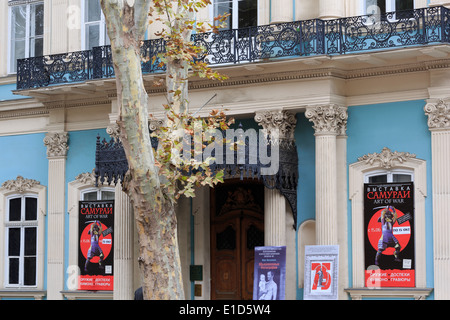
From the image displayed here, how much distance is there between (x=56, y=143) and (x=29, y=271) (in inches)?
108

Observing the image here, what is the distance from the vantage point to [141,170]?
13.4 metres

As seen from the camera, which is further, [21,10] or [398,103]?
[21,10]

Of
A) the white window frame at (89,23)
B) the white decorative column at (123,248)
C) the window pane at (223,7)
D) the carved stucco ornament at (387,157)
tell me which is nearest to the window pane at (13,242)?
the white decorative column at (123,248)

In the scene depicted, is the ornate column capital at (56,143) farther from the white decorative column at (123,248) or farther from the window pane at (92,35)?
the window pane at (92,35)

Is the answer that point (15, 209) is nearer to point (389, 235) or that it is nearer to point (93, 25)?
point (93, 25)

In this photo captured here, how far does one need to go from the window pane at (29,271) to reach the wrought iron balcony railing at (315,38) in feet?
14.4

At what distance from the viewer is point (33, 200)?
2227 cm

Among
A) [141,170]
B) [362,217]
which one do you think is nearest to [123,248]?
[362,217]

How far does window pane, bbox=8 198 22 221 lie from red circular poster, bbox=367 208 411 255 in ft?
26.2

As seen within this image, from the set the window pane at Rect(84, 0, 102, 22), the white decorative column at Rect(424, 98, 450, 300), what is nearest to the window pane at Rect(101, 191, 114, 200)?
the window pane at Rect(84, 0, 102, 22)

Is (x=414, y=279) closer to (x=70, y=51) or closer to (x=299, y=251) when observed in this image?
(x=299, y=251)

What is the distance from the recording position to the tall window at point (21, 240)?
22.1 metres

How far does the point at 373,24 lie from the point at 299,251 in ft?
13.6
